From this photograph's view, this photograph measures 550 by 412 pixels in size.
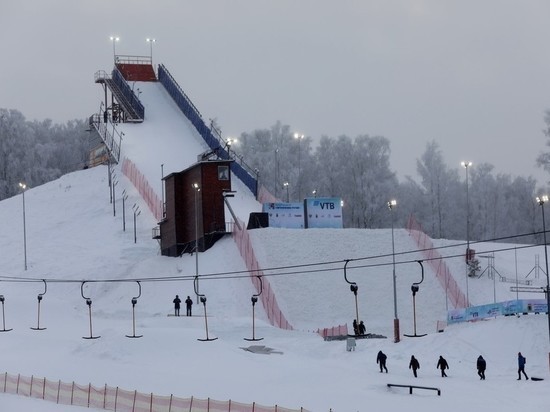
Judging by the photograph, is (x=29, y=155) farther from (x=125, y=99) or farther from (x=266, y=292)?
(x=266, y=292)

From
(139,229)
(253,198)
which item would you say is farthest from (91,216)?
(253,198)

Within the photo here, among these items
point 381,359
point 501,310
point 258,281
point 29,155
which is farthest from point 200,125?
point 381,359

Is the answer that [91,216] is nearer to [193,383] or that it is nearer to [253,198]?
[253,198]

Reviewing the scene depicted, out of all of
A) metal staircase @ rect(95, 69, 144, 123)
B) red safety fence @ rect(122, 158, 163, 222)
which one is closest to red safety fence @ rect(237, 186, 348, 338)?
red safety fence @ rect(122, 158, 163, 222)

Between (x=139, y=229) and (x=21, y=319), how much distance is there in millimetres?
18300

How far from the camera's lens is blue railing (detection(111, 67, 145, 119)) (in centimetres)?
8494

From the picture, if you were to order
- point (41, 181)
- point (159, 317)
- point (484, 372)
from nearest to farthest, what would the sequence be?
point (484, 372), point (159, 317), point (41, 181)

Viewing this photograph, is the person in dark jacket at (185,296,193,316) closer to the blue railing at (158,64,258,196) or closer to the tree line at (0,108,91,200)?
the blue railing at (158,64,258,196)

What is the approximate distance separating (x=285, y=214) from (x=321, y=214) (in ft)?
8.45

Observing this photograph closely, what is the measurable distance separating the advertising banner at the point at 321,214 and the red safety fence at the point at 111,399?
2939 cm

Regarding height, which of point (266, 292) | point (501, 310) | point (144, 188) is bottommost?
point (501, 310)

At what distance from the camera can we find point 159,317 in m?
49.0

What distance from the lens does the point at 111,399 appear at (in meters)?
28.6

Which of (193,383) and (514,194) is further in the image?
(514,194)
